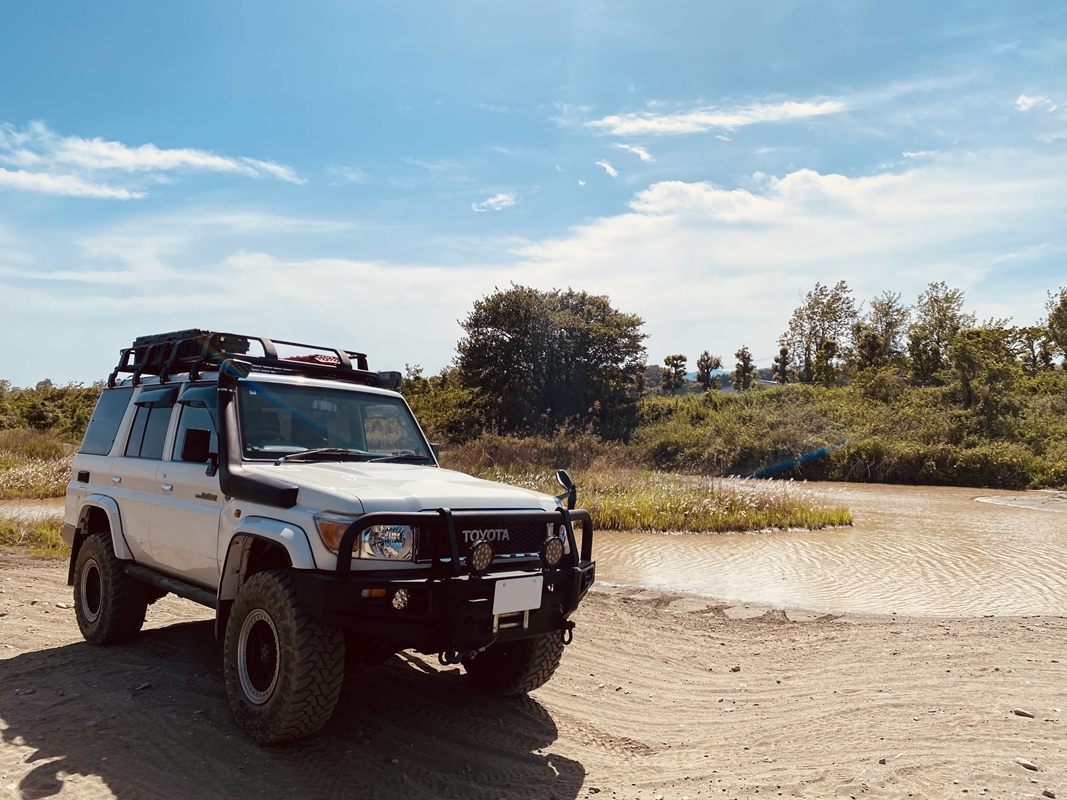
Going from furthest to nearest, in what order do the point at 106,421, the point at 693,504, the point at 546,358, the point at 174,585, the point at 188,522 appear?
the point at 546,358, the point at 693,504, the point at 106,421, the point at 174,585, the point at 188,522

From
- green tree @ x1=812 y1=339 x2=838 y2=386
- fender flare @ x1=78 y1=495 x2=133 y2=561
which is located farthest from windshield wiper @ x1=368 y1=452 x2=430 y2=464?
green tree @ x1=812 y1=339 x2=838 y2=386

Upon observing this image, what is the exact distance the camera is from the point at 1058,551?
13414 mm

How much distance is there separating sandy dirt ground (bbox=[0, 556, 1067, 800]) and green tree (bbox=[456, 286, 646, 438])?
31275 mm

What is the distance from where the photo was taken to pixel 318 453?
5.09 metres

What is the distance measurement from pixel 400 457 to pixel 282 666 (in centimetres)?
180

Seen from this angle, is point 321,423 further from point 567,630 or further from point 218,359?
point 567,630

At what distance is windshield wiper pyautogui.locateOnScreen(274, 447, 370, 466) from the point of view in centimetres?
498

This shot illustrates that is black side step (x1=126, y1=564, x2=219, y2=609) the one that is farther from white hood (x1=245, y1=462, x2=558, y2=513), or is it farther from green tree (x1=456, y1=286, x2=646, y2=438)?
green tree (x1=456, y1=286, x2=646, y2=438)

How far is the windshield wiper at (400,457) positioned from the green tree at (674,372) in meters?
53.5

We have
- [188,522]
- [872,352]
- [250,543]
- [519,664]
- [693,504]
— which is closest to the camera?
[250,543]

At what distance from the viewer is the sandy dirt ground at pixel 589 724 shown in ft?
13.2

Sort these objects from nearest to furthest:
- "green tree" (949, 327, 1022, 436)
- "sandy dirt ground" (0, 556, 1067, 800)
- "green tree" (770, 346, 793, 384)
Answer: "sandy dirt ground" (0, 556, 1067, 800) < "green tree" (949, 327, 1022, 436) < "green tree" (770, 346, 793, 384)

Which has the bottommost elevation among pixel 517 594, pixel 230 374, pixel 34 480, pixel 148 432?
pixel 34 480

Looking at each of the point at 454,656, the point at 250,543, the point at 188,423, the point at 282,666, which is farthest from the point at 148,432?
the point at 454,656
